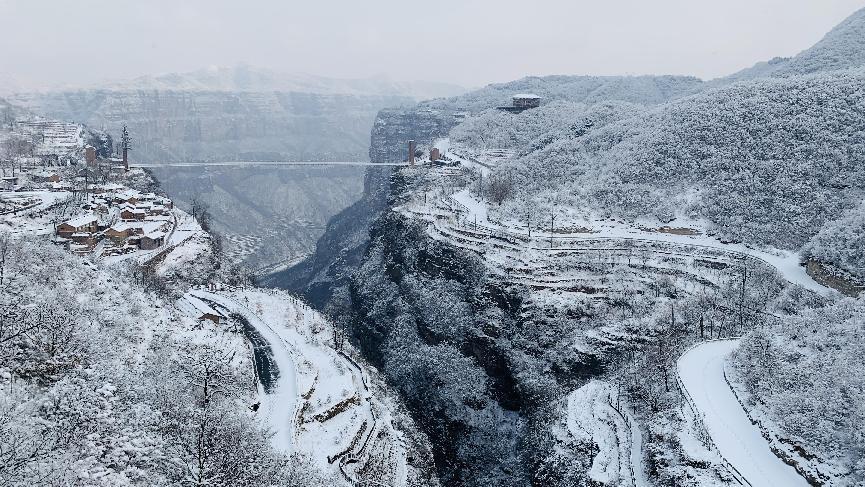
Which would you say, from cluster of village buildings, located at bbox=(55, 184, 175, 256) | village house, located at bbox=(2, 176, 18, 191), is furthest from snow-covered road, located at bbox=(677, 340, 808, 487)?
village house, located at bbox=(2, 176, 18, 191)

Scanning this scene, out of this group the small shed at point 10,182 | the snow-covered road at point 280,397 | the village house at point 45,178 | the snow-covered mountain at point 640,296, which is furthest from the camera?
the village house at point 45,178

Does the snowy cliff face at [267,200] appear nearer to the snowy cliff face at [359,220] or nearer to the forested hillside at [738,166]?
the snowy cliff face at [359,220]

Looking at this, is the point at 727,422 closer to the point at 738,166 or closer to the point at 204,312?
the point at 204,312

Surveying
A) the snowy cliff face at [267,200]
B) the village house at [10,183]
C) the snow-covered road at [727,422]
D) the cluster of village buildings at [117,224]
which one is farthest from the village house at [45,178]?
the snow-covered road at [727,422]

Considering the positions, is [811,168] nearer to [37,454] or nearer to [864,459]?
[864,459]

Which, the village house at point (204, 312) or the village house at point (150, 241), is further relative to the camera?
the village house at point (150, 241)

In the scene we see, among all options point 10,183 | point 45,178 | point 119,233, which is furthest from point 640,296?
point 10,183
